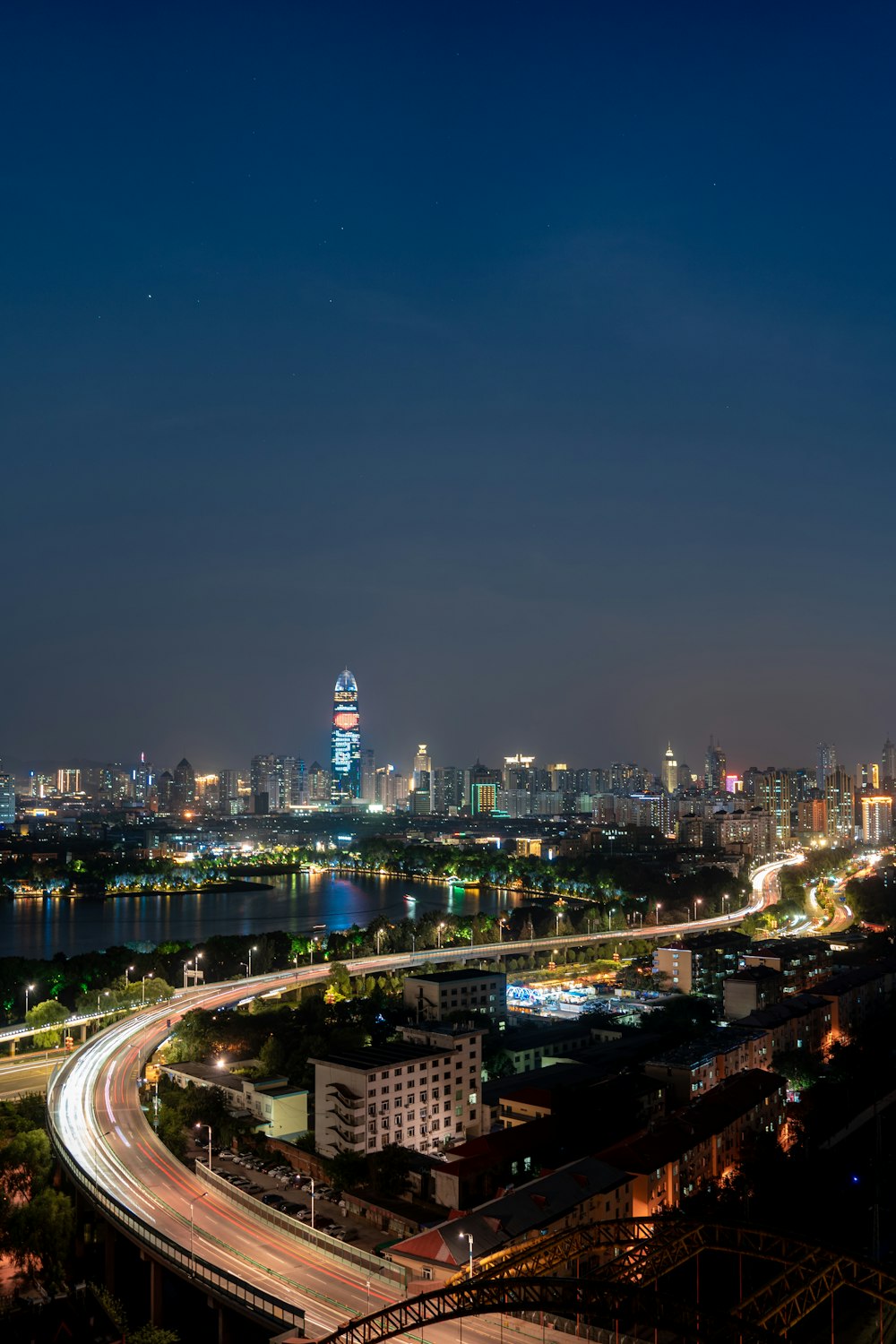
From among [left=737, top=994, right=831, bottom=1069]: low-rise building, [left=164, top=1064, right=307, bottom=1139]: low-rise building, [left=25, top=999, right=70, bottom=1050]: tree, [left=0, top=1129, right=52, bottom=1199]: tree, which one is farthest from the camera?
[left=25, top=999, right=70, bottom=1050]: tree

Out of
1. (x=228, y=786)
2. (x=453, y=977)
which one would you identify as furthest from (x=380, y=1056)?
(x=228, y=786)

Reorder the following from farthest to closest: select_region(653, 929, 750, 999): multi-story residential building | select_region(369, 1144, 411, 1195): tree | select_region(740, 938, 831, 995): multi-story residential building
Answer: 1. select_region(653, 929, 750, 999): multi-story residential building
2. select_region(740, 938, 831, 995): multi-story residential building
3. select_region(369, 1144, 411, 1195): tree

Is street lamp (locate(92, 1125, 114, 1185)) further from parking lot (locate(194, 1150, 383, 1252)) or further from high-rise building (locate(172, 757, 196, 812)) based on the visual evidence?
high-rise building (locate(172, 757, 196, 812))

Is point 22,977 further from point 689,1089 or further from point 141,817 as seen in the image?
point 141,817

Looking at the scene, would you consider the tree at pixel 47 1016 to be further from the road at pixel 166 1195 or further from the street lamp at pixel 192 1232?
the street lamp at pixel 192 1232

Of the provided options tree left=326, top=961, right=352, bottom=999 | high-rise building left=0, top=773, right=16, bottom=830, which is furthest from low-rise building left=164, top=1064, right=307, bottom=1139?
high-rise building left=0, top=773, right=16, bottom=830

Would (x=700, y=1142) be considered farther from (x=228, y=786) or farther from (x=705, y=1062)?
(x=228, y=786)
